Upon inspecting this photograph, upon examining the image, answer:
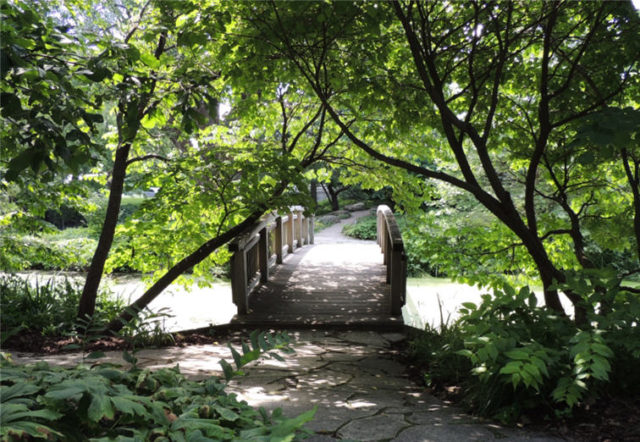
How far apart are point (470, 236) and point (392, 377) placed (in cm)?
231

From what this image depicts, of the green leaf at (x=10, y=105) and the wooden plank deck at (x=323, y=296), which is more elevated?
the green leaf at (x=10, y=105)

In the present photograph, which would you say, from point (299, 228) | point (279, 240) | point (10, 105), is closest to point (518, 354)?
point (10, 105)

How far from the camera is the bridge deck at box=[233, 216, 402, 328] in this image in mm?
6484

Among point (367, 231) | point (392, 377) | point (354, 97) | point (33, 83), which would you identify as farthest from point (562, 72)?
point (367, 231)

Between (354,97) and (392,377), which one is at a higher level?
(354,97)

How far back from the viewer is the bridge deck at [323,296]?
6484mm

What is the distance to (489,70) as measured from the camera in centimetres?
418

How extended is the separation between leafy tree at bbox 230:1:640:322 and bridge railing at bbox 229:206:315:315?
186cm

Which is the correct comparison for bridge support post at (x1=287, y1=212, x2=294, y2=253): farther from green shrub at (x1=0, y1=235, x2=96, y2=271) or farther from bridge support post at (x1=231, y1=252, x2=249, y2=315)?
green shrub at (x1=0, y1=235, x2=96, y2=271)

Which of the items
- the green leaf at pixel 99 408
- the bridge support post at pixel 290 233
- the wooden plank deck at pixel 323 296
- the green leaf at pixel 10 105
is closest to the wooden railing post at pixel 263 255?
the wooden plank deck at pixel 323 296

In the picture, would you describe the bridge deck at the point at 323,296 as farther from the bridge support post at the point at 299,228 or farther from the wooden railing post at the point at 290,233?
the bridge support post at the point at 299,228

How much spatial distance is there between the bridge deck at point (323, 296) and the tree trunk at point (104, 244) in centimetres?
183

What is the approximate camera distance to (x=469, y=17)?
4.53 m

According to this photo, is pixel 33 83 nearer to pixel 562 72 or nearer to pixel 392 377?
pixel 392 377
